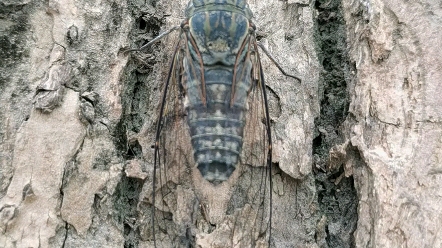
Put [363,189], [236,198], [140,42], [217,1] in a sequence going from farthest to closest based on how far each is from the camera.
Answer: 1. [217,1]
2. [140,42]
3. [236,198]
4. [363,189]

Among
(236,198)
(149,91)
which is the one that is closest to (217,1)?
(149,91)

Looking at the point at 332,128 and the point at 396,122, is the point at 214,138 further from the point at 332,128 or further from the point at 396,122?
the point at 396,122

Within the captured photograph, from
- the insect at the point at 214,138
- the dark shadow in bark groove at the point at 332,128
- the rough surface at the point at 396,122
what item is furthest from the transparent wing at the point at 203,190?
the rough surface at the point at 396,122

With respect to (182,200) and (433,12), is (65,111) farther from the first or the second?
(433,12)

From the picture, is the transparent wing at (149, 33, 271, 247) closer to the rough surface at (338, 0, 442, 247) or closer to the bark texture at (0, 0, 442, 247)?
the bark texture at (0, 0, 442, 247)

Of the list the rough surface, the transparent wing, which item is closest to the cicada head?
the transparent wing

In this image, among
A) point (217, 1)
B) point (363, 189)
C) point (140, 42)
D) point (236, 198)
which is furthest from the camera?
point (217, 1)

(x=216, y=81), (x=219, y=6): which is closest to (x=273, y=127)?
(x=216, y=81)
